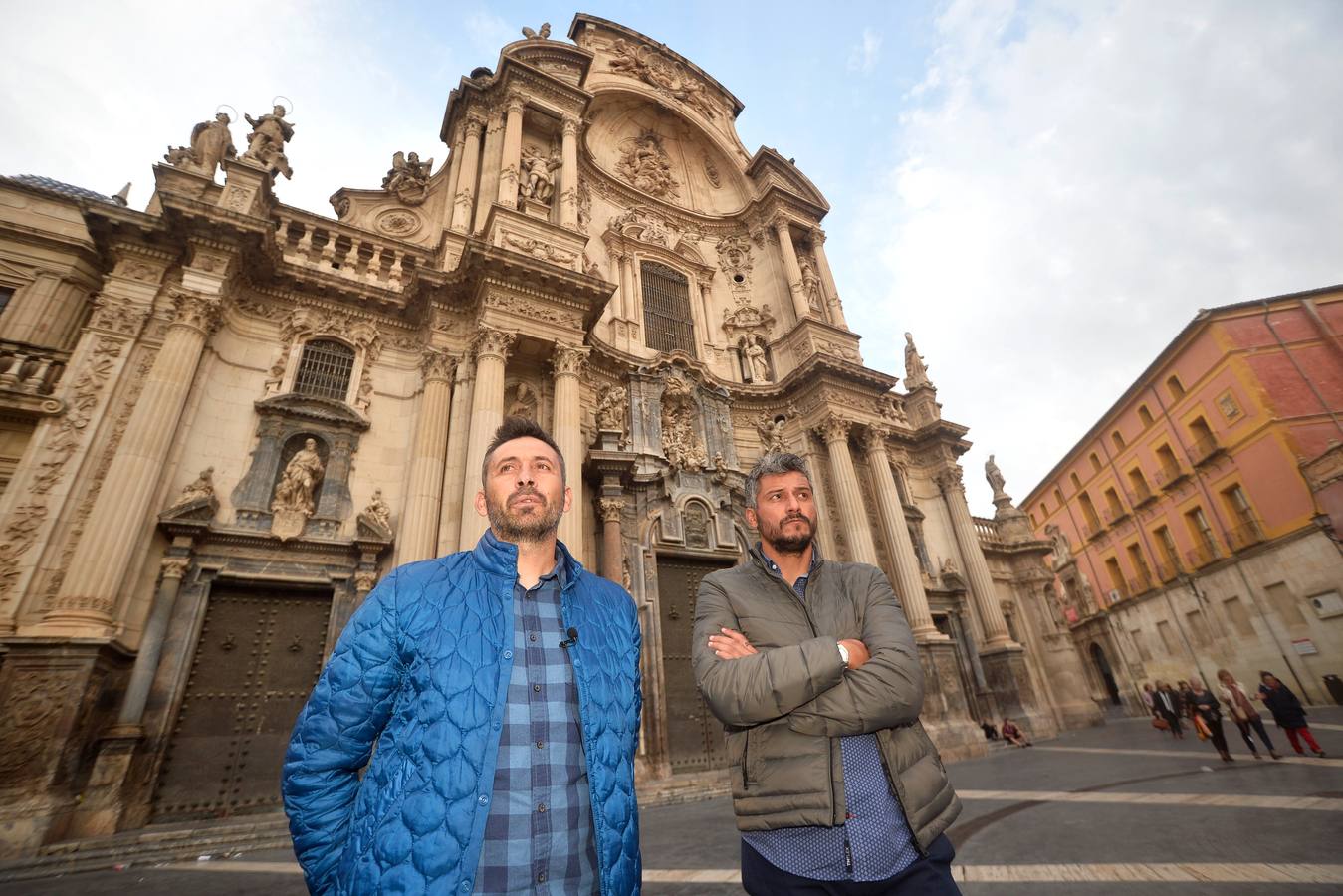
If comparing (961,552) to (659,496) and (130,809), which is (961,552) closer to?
(659,496)

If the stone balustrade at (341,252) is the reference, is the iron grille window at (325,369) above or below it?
below

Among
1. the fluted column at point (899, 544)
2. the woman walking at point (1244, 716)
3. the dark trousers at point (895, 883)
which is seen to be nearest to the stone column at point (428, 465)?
the dark trousers at point (895, 883)

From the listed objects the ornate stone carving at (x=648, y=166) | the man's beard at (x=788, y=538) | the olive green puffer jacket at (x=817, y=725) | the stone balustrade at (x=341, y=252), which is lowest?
the olive green puffer jacket at (x=817, y=725)

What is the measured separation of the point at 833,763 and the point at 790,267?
18693 mm

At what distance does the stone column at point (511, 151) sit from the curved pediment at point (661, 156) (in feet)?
11.4

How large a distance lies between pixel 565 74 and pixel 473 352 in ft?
36.7

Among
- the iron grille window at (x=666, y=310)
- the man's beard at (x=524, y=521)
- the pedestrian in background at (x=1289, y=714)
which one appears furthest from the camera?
the iron grille window at (x=666, y=310)

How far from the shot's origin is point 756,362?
1739 cm

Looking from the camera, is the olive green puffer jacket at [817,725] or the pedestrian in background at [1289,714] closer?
the olive green puffer jacket at [817,725]

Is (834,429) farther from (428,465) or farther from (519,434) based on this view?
(519,434)

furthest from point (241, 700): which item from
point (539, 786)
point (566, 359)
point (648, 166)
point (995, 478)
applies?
point (995, 478)

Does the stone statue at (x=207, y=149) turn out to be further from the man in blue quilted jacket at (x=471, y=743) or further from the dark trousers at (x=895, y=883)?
the dark trousers at (x=895, y=883)

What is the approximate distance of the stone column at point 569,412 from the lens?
35.1 ft

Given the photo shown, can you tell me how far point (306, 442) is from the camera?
997 cm
